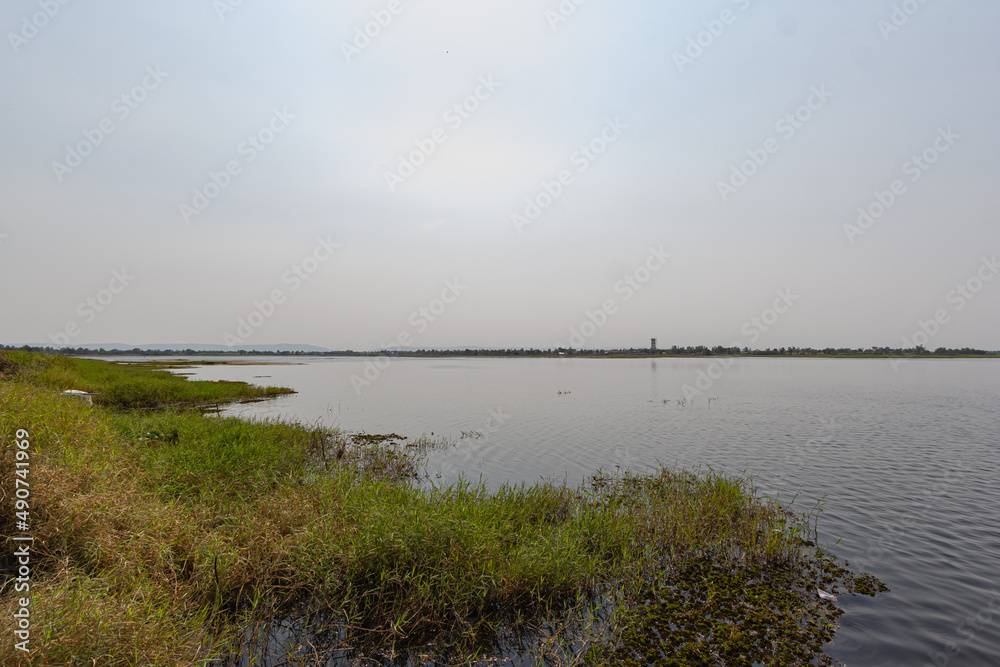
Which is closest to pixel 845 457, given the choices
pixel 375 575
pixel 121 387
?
pixel 375 575

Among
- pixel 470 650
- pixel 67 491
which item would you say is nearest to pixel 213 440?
pixel 67 491

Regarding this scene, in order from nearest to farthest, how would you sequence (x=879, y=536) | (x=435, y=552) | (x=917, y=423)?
(x=435, y=552)
(x=879, y=536)
(x=917, y=423)

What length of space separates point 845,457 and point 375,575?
830 inches

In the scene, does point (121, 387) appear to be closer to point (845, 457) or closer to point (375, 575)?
point (375, 575)

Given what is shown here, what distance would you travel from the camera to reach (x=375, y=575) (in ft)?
26.0

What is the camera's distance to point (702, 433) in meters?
25.7

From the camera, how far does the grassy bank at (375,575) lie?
251 inches

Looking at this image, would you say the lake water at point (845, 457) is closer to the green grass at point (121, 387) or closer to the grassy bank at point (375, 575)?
the grassy bank at point (375, 575)

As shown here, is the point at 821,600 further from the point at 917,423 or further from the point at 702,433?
the point at 917,423

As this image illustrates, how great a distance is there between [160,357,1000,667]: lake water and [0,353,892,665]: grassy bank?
1235 mm

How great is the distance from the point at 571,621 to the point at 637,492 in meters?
7.47

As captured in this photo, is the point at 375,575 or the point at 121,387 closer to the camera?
the point at 375,575

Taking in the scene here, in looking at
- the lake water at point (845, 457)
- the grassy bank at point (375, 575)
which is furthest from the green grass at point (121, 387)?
the grassy bank at point (375, 575)

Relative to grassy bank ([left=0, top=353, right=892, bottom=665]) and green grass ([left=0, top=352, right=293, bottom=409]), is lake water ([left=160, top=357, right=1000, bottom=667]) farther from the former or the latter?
green grass ([left=0, top=352, right=293, bottom=409])
